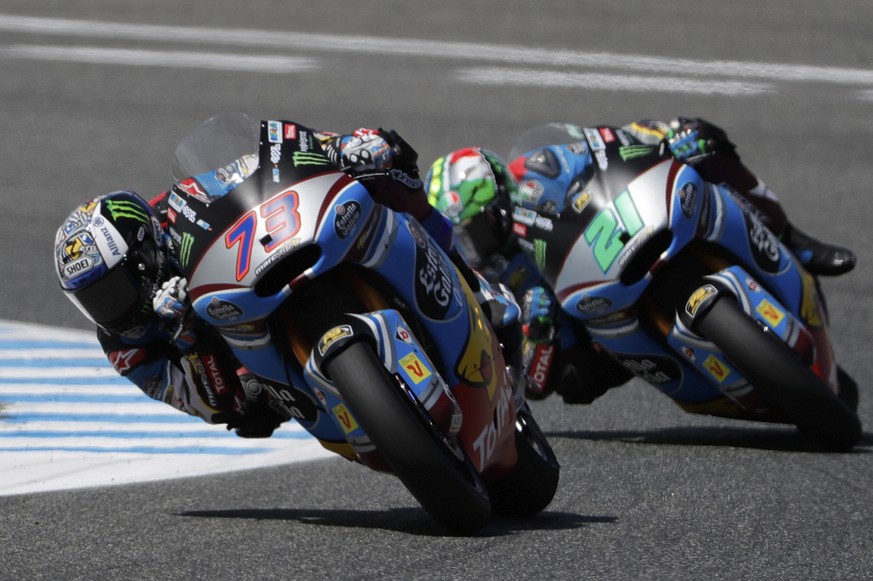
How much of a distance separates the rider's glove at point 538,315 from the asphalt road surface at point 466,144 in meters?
0.46

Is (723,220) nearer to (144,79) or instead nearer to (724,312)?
(724,312)

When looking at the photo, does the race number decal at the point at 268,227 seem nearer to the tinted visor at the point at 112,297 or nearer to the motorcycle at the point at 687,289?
the tinted visor at the point at 112,297

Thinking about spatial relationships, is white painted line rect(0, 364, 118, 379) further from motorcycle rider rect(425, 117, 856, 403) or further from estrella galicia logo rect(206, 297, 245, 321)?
estrella galicia logo rect(206, 297, 245, 321)

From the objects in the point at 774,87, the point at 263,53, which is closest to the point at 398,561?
the point at 774,87

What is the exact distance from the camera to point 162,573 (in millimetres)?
4180

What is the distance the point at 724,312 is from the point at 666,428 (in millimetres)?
1148

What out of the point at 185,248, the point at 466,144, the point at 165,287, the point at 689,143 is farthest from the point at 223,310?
the point at 466,144

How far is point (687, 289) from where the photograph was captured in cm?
583

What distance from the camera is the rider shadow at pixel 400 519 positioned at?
15.6 feet

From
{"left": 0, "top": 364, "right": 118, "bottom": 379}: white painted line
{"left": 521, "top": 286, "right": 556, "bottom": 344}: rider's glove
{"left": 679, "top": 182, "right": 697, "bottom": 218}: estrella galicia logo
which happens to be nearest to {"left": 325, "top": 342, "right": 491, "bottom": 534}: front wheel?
{"left": 679, "top": 182, "right": 697, "bottom": 218}: estrella galicia logo

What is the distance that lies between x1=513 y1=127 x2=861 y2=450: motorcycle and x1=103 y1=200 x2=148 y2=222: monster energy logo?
5.94 ft

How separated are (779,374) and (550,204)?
116 cm

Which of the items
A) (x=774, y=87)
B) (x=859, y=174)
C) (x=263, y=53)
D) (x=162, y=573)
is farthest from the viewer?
(x=263, y=53)

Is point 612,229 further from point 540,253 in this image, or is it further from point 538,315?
point 538,315
